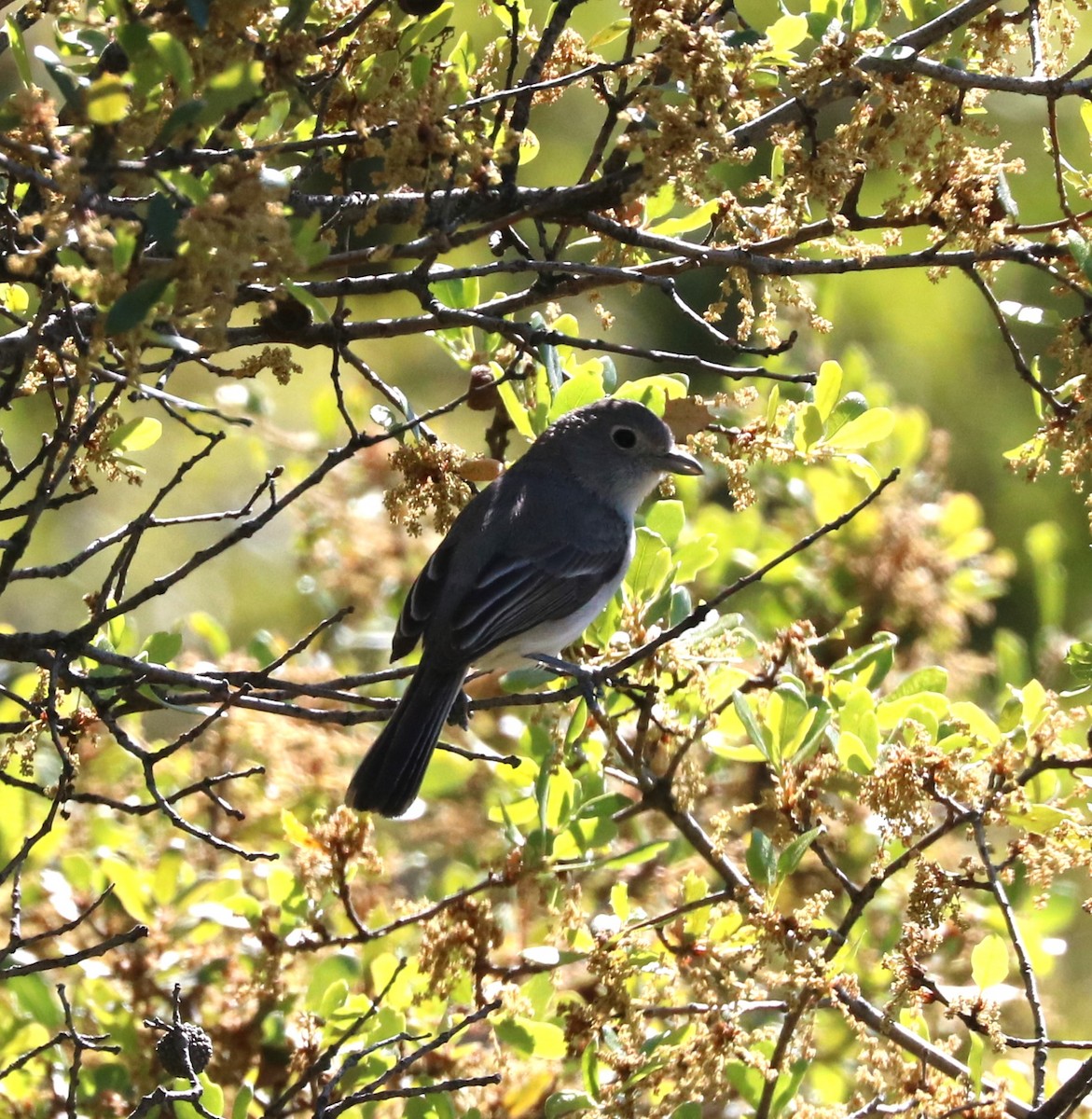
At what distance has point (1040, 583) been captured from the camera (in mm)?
3918

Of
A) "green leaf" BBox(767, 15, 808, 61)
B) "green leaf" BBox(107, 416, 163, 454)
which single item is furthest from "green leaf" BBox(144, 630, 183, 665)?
"green leaf" BBox(767, 15, 808, 61)

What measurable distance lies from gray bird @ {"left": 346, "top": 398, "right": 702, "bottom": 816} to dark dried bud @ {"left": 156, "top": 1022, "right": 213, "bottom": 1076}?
81 cm

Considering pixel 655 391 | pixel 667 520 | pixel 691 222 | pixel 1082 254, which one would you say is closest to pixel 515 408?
pixel 655 391

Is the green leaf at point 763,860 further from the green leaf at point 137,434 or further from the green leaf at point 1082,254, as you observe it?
the green leaf at point 137,434

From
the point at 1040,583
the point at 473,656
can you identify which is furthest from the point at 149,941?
the point at 1040,583

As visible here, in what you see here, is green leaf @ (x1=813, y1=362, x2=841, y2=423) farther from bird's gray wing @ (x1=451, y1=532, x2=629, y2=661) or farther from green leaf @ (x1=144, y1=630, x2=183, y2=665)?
green leaf @ (x1=144, y1=630, x2=183, y2=665)

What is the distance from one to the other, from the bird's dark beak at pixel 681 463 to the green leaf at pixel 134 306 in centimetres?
227

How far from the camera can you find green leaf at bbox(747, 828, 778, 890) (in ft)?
8.87

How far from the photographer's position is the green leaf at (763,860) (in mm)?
2703

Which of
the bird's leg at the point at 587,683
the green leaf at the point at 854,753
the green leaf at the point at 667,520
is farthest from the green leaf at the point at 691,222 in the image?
the green leaf at the point at 854,753

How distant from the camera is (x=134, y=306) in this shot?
1.65 m

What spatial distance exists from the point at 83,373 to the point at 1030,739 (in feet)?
6.17

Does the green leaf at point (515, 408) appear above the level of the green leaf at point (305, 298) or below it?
above

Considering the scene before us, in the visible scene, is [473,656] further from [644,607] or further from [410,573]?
[410,573]
